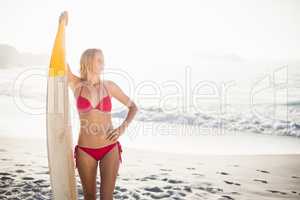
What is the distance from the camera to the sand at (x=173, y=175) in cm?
277

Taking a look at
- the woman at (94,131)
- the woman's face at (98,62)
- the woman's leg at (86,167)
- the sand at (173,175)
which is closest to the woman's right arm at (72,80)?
the woman at (94,131)

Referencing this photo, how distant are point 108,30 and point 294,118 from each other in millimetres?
1877

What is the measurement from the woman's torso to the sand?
36.9 inches

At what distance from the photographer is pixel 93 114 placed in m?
1.99

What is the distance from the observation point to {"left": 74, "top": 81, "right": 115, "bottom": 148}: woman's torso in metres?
1.95

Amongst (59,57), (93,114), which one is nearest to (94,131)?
(93,114)

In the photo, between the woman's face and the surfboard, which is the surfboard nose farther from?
the woman's face

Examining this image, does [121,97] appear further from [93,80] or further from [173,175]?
[173,175]

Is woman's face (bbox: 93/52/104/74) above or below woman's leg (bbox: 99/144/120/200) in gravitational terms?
above

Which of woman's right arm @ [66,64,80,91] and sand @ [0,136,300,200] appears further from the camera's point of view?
sand @ [0,136,300,200]

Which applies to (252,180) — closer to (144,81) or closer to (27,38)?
(144,81)

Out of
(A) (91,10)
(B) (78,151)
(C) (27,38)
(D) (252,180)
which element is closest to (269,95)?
(D) (252,180)

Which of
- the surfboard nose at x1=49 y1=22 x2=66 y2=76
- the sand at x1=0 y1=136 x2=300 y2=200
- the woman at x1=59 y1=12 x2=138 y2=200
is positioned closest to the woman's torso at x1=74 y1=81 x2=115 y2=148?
the woman at x1=59 y1=12 x2=138 y2=200

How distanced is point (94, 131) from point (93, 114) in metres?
0.10
